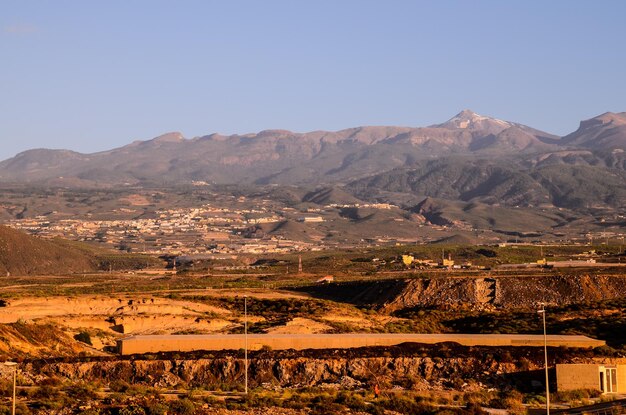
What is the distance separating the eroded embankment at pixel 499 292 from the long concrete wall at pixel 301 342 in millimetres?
28286

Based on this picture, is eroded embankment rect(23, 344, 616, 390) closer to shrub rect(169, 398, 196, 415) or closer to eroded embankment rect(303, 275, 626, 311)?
shrub rect(169, 398, 196, 415)

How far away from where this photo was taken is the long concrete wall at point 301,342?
57.7 metres

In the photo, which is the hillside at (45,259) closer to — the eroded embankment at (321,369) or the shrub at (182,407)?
the eroded embankment at (321,369)

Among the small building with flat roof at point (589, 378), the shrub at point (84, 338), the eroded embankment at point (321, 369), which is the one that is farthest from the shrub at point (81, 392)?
the small building with flat roof at point (589, 378)

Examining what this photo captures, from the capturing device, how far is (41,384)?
46219 mm

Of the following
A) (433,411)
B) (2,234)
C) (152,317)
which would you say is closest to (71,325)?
(152,317)

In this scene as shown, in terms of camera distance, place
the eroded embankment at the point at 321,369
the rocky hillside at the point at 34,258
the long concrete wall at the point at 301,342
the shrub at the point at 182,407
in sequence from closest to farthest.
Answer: the shrub at the point at 182,407, the eroded embankment at the point at 321,369, the long concrete wall at the point at 301,342, the rocky hillside at the point at 34,258

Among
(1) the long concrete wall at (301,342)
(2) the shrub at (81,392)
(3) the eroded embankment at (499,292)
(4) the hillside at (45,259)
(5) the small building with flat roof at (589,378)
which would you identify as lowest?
(5) the small building with flat roof at (589,378)

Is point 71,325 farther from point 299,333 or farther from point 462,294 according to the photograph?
point 462,294

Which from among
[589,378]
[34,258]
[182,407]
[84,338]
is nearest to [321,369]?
[589,378]

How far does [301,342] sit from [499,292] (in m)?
36.3

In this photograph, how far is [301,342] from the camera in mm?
59500

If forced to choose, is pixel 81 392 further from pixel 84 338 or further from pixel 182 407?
pixel 84 338

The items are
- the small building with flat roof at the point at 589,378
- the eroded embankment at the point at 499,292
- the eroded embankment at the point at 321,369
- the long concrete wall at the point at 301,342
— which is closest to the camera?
the small building with flat roof at the point at 589,378
